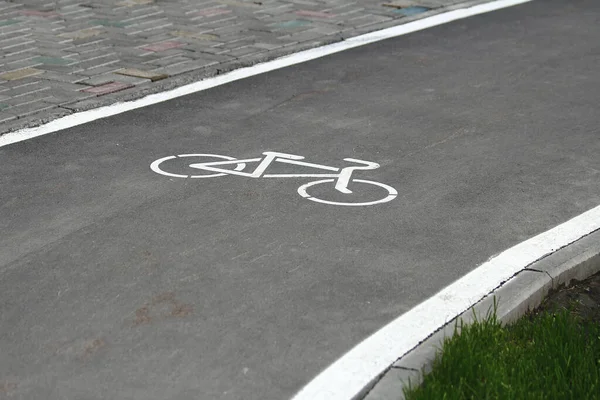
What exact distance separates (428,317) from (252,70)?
19.2 feet

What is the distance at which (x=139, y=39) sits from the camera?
1259cm

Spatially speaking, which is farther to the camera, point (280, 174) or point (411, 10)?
point (411, 10)

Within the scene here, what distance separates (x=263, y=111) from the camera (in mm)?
9922

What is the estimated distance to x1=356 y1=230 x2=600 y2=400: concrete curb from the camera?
16.8 ft

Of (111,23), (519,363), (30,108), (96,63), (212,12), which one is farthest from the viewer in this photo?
(212,12)

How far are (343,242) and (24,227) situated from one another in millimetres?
1995

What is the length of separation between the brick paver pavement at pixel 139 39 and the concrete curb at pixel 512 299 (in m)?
4.81

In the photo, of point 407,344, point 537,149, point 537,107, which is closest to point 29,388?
point 407,344

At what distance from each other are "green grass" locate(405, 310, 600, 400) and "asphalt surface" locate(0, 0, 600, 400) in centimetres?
61

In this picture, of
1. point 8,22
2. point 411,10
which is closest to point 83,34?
point 8,22

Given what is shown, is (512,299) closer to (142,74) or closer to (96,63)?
(142,74)

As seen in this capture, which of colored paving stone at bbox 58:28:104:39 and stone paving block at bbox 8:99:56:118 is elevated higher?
stone paving block at bbox 8:99:56:118

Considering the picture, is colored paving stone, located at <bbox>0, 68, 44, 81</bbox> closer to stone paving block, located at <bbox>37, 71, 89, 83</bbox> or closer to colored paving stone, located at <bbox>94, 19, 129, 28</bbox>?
stone paving block, located at <bbox>37, 71, 89, 83</bbox>

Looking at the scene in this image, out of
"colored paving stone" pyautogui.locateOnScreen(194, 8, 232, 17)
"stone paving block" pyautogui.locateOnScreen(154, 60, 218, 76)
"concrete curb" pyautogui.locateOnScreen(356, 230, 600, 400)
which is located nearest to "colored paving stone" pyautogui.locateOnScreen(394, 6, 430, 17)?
"colored paving stone" pyautogui.locateOnScreen(194, 8, 232, 17)
